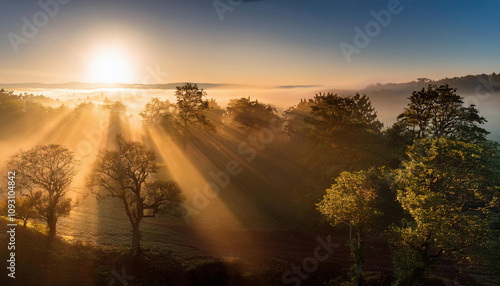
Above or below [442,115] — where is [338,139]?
below

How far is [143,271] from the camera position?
22.8 meters

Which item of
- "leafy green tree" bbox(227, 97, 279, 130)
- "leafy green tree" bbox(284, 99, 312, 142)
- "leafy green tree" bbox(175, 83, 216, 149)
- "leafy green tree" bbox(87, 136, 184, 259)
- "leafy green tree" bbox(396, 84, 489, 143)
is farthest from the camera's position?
"leafy green tree" bbox(284, 99, 312, 142)

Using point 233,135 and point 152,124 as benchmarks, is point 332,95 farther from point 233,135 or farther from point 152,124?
point 152,124

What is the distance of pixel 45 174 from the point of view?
24.0 m

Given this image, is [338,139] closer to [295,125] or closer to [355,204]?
[295,125]

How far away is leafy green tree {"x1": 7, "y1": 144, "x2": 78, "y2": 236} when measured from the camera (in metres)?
23.2

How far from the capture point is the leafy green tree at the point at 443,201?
16.1 metres

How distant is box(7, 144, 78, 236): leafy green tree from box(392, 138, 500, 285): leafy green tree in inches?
1228

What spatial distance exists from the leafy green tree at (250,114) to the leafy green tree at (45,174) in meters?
38.4

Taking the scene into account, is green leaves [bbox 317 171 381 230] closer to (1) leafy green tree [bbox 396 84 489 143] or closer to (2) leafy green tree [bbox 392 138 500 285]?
(2) leafy green tree [bbox 392 138 500 285]

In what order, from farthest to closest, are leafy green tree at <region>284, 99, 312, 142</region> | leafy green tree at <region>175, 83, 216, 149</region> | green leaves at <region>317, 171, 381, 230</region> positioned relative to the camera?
1. leafy green tree at <region>284, 99, 312, 142</region>
2. leafy green tree at <region>175, 83, 216, 149</region>
3. green leaves at <region>317, 171, 381, 230</region>

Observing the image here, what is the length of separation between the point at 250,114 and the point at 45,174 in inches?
1658

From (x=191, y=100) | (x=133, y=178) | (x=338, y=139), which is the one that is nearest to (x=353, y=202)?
(x=133, y=178)

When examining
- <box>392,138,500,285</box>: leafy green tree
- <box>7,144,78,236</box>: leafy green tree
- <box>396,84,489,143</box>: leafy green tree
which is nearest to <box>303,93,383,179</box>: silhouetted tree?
<box>396,84,489,143</box>: leafy green tree
